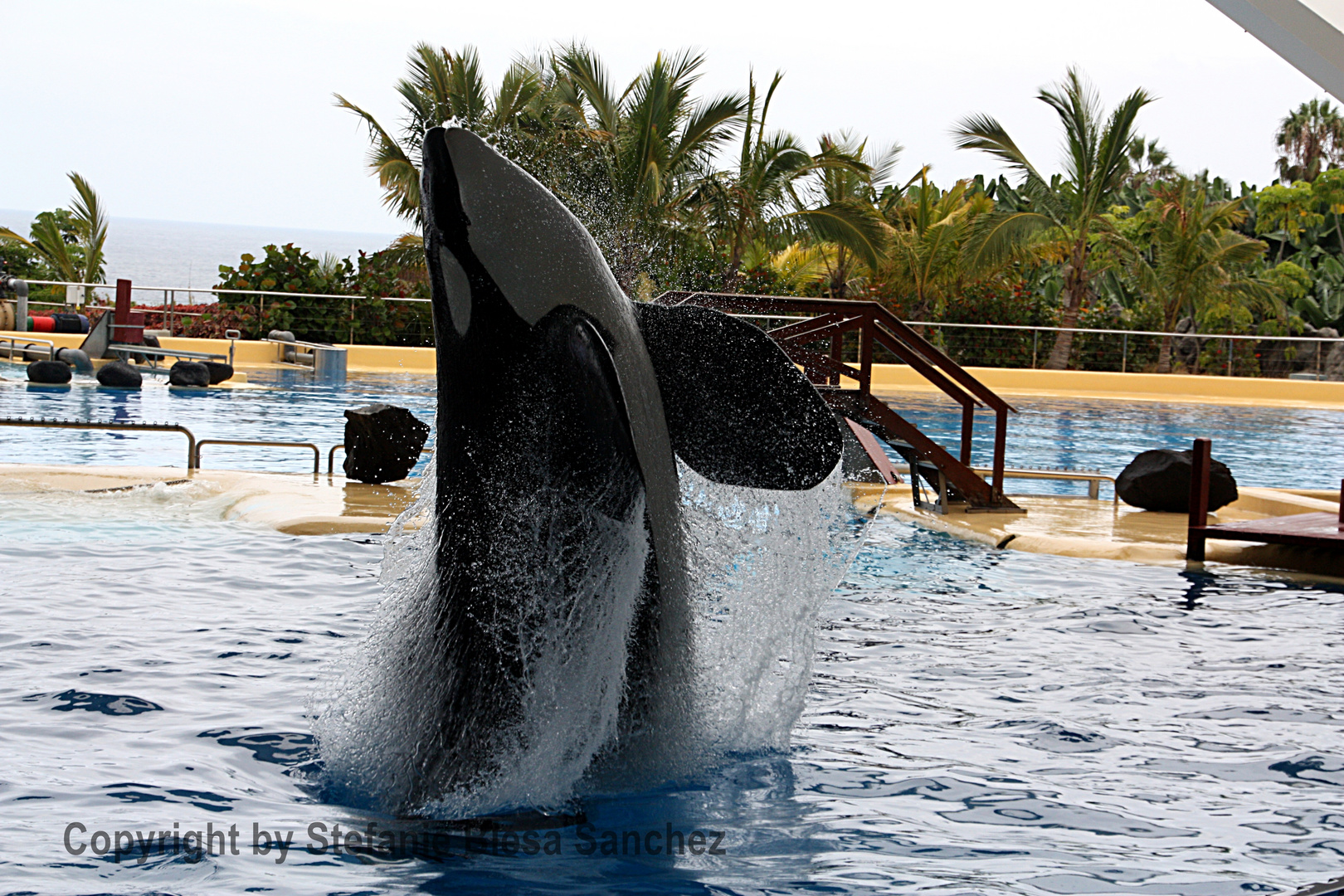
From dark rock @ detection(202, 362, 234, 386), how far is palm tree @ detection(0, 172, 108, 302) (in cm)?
1189

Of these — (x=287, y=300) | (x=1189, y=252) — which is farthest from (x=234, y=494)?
(x=1189, y=252)

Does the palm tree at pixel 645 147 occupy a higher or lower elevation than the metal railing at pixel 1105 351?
higher

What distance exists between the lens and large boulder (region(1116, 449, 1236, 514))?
9969mm

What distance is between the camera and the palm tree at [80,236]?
28609 millimetres

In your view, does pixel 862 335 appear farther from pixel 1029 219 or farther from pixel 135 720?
pixel 1029 219

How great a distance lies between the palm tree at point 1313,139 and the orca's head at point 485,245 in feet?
161

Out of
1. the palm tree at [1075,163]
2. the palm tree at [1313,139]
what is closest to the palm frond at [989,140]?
the palm tree at [1075,163]

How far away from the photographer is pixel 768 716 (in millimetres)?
4441

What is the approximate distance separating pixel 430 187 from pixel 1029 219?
79.8ft

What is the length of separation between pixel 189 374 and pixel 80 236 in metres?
15.6

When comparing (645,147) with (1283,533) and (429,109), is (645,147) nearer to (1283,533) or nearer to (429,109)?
(429,109)

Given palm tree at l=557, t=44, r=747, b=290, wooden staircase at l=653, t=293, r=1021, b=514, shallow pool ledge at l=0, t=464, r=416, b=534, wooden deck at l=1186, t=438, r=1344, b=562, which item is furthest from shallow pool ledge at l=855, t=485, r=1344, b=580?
palm tree at l=557, t=44, r=747, b=290

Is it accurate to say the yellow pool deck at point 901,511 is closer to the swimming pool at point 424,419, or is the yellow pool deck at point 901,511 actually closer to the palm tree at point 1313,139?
the swimming pool at point 424,419

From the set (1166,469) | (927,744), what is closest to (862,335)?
(1166,469)
